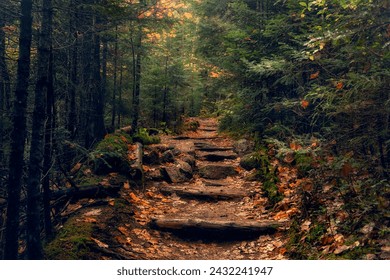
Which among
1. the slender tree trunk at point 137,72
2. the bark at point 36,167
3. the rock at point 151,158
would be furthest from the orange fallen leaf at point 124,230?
the slender tree trunk at point 137,72

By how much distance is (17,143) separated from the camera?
15.9 feet

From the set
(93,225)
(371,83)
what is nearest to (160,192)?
(93,225)

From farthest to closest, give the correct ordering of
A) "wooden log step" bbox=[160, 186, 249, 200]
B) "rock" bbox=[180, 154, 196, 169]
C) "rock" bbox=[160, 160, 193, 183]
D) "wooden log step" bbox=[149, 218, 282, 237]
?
"rock" bbox=[180, 154, 196, 169], "rock" bbox=[160, 160, 193, 183], "wooden log step" bbox=[160, 186, 249, 200], "wooden log step" bbox=[149, 218, 282, 237]

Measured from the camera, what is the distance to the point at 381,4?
4977 mm

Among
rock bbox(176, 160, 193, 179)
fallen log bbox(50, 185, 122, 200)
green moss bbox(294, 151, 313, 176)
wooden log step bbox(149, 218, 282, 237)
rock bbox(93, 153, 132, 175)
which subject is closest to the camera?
wooden log step bbox(149, 218, 282, 237)

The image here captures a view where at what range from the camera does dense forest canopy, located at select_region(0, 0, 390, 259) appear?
5117mm

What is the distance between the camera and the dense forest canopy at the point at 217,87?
16.8 ft

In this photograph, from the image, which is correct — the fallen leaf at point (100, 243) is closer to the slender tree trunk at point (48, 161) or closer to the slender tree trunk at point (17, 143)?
the slender tree trunk at point (48, 161)

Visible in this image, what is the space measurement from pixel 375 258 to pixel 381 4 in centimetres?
392

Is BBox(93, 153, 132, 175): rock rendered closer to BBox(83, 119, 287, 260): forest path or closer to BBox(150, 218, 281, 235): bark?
BBox(83, 119, 287, 260): forest path

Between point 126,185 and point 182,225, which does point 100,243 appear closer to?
point 182,225

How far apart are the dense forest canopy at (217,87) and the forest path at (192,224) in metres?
1.28

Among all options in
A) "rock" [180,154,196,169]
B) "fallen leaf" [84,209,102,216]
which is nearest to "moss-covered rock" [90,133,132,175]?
"fallen leaf" [84,209,102,216]
